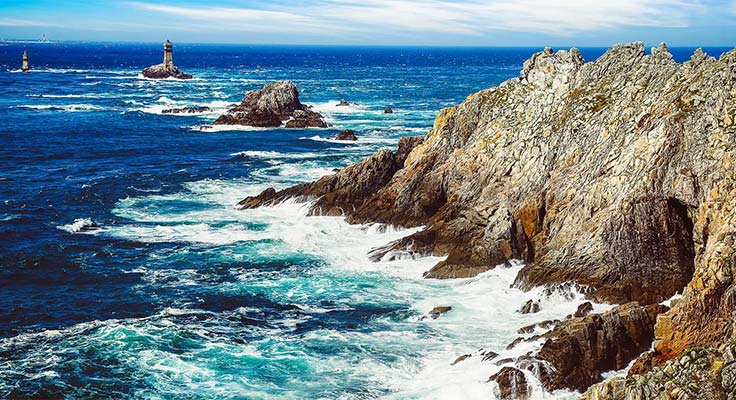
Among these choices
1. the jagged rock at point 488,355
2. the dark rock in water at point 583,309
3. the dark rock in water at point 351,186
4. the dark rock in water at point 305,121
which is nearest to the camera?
the jagged rock at point 488,355

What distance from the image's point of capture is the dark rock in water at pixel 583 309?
34.1 m

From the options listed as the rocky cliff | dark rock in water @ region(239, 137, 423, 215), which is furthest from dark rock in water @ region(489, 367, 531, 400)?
dark rock in water @ region(239, 137, 423, 215)

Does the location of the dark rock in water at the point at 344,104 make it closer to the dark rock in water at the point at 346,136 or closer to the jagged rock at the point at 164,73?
the dark rock in water at the point at 346,136

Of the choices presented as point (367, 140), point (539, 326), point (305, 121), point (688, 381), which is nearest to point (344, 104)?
point (305, 121)

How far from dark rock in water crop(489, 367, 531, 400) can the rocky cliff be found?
922mm

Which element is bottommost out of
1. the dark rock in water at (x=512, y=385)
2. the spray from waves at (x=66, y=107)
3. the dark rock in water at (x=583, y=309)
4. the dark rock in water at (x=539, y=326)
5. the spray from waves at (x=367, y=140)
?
the dark rock in water at (x=512, y=385)

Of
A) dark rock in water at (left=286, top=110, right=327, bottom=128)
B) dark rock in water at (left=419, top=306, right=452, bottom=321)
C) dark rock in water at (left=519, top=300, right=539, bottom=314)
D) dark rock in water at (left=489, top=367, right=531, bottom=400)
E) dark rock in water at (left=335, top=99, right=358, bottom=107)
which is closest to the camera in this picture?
dark rock in water at (left=489, top=367, right=531, bottom=400)

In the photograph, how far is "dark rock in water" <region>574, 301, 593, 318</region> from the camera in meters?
34.1

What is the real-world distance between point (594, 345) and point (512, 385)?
363 centimetres

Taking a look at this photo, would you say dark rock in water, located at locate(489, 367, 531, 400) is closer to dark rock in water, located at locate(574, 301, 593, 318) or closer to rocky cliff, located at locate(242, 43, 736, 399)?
rocky cliff, located at locate(242, 43, 736, 399)

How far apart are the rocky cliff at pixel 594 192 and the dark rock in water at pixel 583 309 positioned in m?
1.41

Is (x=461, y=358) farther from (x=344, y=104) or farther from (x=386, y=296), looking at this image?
(x=344, y=104)

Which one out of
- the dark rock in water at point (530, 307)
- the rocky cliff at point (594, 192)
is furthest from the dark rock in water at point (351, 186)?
the dark rock in water at point (530, 307)

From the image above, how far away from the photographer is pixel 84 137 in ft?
310
